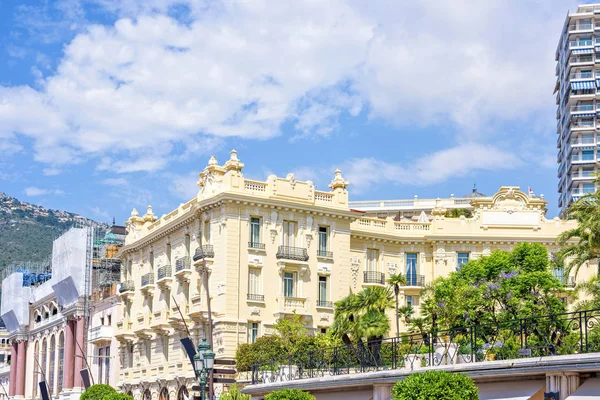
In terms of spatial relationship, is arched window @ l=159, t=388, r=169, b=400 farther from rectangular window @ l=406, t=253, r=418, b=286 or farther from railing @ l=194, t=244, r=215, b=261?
rectangular window @ l=406, t=253, r=418, b=286

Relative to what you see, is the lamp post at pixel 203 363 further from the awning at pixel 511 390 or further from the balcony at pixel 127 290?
the balcony at pixel 127 290

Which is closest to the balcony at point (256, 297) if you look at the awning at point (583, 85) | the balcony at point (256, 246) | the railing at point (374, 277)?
the balcony at point (256, 246)

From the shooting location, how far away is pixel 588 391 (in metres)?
23.5

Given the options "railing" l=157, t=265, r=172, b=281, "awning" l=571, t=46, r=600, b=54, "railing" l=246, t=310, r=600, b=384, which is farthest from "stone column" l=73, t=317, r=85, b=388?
"awning" l=571, t=46, r=600, b=54

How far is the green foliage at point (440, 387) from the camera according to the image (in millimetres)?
25312

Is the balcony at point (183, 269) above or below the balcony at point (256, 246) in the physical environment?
below

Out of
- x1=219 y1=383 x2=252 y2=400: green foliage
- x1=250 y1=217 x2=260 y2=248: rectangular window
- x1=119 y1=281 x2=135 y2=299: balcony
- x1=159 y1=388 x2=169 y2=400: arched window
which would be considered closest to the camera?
x1=219 y1=383 x2=252 y2=400: green foliage

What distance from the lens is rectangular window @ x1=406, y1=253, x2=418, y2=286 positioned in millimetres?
66688

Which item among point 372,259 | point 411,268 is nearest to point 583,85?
point 411,268

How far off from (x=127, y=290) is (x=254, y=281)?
16.7 m

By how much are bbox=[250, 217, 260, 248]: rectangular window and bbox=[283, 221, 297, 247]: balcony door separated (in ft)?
5.97

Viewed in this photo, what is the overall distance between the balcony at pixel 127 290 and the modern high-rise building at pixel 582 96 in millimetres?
61512

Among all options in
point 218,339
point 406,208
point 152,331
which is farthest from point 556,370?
point 406,208

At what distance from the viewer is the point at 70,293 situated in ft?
282
